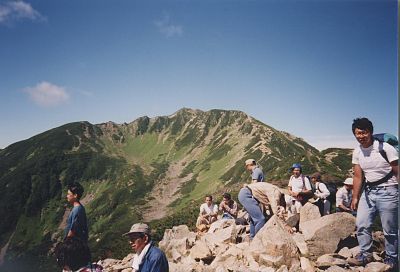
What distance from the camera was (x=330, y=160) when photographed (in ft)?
151

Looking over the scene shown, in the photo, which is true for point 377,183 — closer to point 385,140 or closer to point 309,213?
point 385,140

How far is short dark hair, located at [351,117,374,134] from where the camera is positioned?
632 centimetres

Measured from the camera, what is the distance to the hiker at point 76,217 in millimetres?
7172

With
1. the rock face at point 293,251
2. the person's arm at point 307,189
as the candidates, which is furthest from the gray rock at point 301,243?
the person's arm at point 307,189

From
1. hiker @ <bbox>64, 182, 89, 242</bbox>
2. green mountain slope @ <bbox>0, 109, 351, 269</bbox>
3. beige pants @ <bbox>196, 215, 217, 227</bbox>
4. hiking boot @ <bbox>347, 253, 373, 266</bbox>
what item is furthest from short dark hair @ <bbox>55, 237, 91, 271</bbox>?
green mountain slope @ <bbox>0, 109, 351, 269</bbox>

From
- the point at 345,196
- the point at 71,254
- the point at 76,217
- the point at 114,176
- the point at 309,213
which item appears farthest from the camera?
the point at 114,176

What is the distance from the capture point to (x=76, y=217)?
7223 millimetres

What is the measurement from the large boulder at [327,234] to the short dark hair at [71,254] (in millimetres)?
6420

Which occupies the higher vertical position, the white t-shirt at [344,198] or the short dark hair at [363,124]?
the short dark hair at [363,124]

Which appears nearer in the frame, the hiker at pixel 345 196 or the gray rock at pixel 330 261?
the gray rock at pixel 330 261

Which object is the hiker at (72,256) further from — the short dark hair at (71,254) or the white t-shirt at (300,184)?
the white t-shirt at (300,184)

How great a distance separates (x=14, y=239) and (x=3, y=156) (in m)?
86.2

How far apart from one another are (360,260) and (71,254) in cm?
617

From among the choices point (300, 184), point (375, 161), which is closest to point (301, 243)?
point (300, 184)
